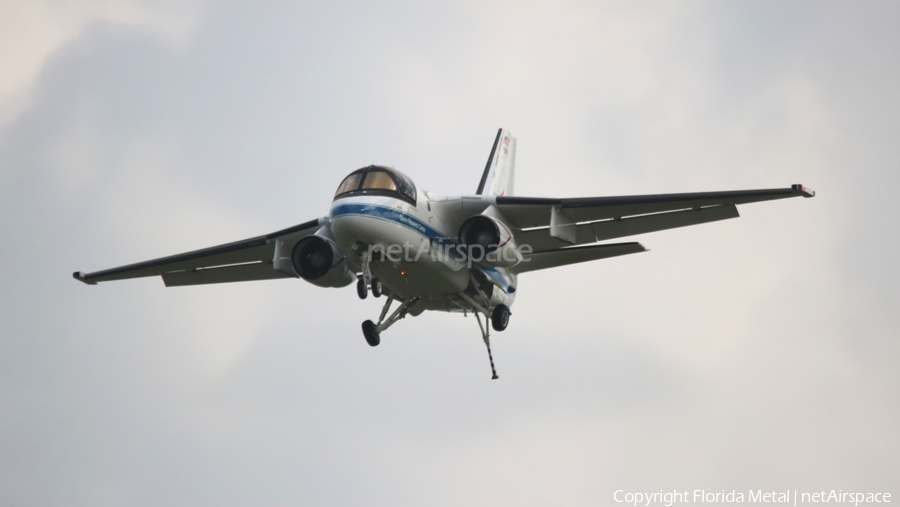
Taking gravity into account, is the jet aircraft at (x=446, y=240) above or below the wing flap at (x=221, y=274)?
below

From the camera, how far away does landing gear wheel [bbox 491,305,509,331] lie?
34438 millimetres

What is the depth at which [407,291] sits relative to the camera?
32.5m

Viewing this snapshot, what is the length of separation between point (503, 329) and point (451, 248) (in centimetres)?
429

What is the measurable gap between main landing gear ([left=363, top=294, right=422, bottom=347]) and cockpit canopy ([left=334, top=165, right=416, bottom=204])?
14.3 feet

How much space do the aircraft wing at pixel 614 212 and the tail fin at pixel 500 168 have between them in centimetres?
490

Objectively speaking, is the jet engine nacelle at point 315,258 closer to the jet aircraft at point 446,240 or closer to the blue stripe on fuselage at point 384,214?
the jet aircraft at point 446,240

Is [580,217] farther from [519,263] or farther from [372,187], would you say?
[372,187]

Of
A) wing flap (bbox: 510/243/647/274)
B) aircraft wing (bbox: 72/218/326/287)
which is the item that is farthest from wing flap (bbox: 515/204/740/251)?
aircraft wing (bbox: 72/218/326/287)

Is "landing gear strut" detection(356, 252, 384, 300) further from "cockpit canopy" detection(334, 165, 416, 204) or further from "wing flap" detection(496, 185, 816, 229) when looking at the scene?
"wing flap" detection(496, 185, 816, 229)

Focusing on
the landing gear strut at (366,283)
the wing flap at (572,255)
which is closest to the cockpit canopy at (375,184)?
the landing gear strut at (366,283)

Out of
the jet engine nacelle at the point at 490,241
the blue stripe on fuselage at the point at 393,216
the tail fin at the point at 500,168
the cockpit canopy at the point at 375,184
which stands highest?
the tail fin at the point at 500,168

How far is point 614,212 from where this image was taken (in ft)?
102

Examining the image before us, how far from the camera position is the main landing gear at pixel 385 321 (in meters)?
33.5

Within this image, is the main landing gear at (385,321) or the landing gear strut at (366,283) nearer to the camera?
the landing gear strut at (366,283)
